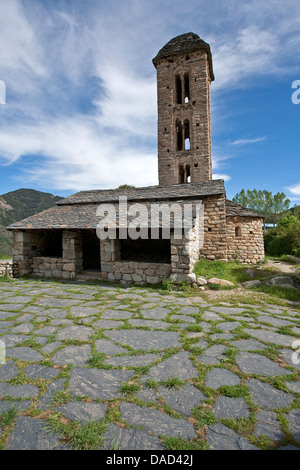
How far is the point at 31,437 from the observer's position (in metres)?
1.65

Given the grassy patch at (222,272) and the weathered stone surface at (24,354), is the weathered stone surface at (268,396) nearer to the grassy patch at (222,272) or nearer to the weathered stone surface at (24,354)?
the weathered stone surface at (24,354)

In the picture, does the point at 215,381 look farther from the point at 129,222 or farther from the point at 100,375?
the point at 129,222

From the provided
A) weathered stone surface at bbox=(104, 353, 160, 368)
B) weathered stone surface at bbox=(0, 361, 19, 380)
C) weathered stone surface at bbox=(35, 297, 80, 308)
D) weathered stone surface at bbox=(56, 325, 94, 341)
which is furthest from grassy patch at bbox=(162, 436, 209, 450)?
weathered stone surface at bbox=(35, 297, 80, 308)

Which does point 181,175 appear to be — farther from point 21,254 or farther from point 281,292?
point 281,292

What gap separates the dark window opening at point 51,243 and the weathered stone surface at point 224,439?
9.22 meters

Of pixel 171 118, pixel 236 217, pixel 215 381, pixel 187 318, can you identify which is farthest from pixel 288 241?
pixel 215 381

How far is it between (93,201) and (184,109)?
12.4 m

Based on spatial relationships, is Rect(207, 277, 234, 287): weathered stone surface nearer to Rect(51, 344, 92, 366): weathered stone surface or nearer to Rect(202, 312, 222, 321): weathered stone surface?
Rect(202, 312, 222, 321): weathered stone surface

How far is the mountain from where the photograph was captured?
49281 mm

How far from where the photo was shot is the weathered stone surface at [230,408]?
1.85 meters

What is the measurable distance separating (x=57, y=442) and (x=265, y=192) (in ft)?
113

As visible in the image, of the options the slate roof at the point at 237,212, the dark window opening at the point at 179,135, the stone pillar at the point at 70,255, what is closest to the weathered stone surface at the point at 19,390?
the stone pillar at the point at 70,255

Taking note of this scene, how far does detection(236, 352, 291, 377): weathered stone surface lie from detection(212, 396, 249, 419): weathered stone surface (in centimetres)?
51
